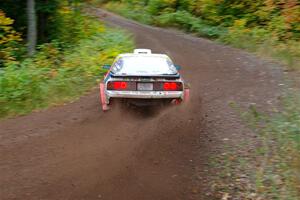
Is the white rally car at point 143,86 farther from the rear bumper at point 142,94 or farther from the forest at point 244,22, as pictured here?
the forest at point 244,22

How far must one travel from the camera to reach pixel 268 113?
941 centimetres

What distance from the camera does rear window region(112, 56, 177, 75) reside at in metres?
8.74

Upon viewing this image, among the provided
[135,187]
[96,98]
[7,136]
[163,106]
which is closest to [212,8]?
[96,98]

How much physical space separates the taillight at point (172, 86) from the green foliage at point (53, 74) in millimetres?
3906

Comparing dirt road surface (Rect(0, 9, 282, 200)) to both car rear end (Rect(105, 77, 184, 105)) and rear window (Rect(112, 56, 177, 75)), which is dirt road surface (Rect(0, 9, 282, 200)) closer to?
car rear end (Rect(105, 77, 184, 105))

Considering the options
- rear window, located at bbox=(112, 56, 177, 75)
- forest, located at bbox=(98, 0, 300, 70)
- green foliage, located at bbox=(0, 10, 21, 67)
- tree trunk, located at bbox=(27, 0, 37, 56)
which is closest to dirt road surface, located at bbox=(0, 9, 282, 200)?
rear window, located at bbox=(112, 56, 177, 75)

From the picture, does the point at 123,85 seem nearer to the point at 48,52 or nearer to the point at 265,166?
the point at 265,166

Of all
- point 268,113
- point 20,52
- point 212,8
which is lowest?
point 268,113

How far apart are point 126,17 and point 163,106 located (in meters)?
27.4

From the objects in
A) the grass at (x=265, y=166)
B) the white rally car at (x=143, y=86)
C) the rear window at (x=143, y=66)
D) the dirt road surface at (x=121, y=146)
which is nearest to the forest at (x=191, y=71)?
the grass at (x=265, y=166)

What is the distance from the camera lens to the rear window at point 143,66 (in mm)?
8742

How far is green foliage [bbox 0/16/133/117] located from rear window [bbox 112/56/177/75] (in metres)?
2.88

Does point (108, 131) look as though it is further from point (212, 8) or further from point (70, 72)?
point (212, 8)

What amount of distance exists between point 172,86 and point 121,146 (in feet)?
5.91
